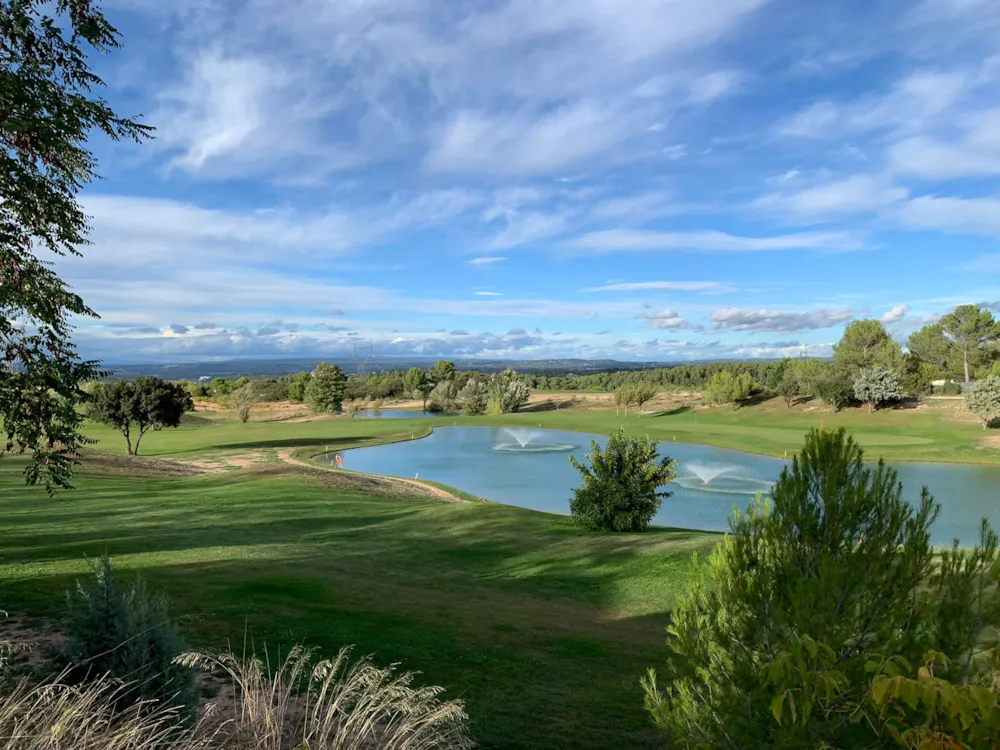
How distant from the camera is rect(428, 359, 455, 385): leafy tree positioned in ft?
427

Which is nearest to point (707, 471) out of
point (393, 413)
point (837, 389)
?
point (837, 389)

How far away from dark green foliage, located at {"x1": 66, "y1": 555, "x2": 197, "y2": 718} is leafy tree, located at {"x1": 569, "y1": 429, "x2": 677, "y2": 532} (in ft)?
66.9

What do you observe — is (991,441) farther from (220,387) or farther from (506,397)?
(220,387)

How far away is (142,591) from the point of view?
671 centimetres

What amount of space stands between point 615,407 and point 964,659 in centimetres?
10471

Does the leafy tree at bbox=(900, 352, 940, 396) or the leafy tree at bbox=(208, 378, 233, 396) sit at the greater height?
Result: the leafy tree at bbox=(900, 352, 940, 396)

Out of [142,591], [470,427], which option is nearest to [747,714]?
[142,591]

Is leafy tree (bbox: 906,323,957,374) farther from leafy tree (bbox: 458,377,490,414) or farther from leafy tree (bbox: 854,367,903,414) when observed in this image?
leafy tree (bbox: 458,377,490,414)

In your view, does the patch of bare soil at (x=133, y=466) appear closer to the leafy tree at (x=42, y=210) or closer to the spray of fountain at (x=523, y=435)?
the leafy tree at (x=42, y=210)

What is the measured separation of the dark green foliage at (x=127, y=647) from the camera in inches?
227

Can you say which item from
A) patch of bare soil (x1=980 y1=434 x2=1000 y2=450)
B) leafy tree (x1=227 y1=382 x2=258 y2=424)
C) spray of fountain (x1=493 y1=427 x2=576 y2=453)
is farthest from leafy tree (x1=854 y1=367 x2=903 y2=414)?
leafy tree (x1=227 y1=382 x2=258 y2=424)

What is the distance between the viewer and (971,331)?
89.9 metres

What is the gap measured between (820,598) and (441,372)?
5043 inches

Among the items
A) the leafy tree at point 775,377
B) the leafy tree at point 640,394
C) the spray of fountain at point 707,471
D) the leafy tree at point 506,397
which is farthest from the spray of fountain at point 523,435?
the leafy tree at point 775,377
